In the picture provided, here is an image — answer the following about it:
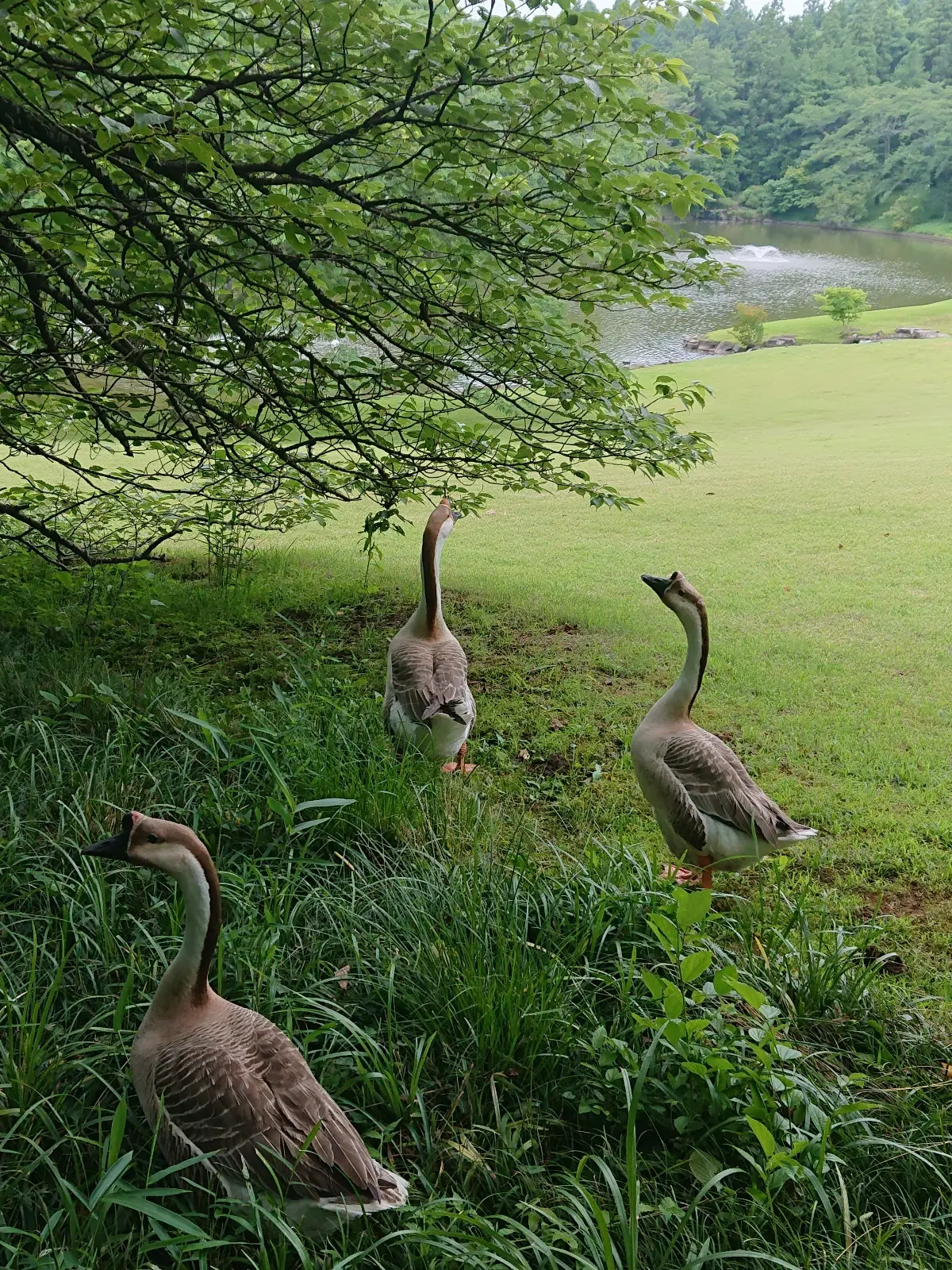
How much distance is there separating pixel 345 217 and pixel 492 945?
2974 millimetres

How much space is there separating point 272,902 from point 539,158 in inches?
151

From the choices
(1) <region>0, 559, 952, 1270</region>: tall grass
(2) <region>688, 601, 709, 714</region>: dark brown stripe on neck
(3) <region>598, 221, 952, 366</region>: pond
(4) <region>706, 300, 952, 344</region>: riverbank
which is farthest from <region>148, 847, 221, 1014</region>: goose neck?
(4) <region>706, 300, 952, 344</region>: riverbank

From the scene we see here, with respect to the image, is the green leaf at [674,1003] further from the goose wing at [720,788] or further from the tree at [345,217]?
the tree at [345,217]

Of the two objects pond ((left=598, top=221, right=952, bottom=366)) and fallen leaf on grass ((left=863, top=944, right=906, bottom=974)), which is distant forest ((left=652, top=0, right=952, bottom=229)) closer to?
pond ((left=598, top=221, right=952, bottom=366))

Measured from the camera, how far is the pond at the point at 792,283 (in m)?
38.1

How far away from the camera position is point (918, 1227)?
2324mm

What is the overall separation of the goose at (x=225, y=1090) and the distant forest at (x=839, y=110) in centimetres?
7006

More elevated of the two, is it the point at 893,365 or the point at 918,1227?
the point at 893,365

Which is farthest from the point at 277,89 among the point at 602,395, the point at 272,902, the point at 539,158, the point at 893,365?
the point at 893,365

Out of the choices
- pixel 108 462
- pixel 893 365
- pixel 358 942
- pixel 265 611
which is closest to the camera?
pixel 358 942

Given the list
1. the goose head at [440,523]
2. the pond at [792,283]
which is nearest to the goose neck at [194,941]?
the goose head at [440,523]

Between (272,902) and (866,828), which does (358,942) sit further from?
(866,828)

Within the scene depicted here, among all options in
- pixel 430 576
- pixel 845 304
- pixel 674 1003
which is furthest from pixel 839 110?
pixel 674 1003

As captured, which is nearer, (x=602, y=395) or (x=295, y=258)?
(x=295, y=258)
